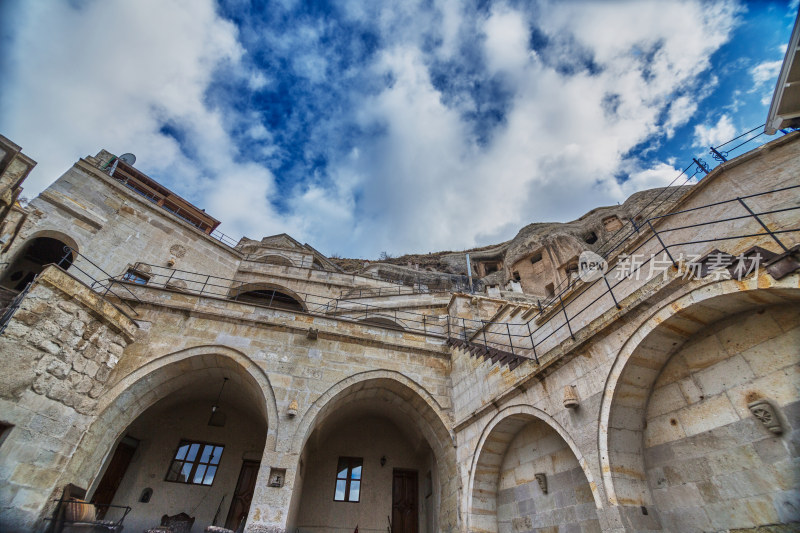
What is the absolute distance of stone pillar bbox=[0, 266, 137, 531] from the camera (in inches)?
222

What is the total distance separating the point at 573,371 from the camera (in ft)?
18.2

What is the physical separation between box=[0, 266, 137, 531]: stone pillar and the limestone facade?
26 millimetres

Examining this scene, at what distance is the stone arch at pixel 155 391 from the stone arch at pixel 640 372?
6.16 metres

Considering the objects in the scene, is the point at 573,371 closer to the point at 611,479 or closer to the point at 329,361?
the point at 611,479

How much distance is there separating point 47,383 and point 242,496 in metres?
5.67

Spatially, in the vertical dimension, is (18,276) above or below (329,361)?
above

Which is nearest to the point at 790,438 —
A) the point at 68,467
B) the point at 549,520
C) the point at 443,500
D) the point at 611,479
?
the point at 611,479

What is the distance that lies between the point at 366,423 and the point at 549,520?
6.29 meters

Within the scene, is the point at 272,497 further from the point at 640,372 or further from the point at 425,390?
the point at 640,372

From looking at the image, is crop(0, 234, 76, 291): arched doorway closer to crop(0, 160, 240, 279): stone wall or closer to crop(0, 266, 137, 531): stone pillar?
crop(0, 160, 240, 279): stone wall

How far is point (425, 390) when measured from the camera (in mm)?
8938

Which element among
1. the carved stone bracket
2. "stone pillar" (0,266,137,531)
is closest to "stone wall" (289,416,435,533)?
"stone pillar" (0,266,137,531)

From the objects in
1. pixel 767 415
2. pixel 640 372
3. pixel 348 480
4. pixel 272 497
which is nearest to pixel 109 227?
pixel 272 497

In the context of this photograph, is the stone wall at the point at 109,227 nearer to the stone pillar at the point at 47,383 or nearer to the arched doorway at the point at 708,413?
the stone pillar at the point at 47,383
